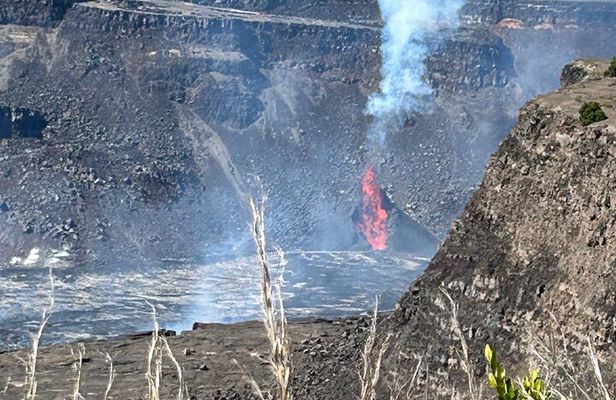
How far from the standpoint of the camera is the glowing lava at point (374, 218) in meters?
138

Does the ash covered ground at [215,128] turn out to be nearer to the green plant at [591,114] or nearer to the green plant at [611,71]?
the green plant at [611,71]

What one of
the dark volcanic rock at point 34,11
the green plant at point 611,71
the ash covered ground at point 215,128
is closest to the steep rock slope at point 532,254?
the green plant at point 611,71

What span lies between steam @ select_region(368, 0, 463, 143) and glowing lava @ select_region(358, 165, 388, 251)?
12397 millimetres

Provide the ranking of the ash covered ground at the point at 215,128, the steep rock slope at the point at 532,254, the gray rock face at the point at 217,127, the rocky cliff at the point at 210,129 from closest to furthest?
the steep rock slope at the point at 532,254 < the ash covered ground at the point at 215,128 < the rocky cliff at the point at 210,129 < the gray rock face at the point at 217,127

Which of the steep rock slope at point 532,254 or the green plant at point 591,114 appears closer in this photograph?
the steep rock slope at point 532,254

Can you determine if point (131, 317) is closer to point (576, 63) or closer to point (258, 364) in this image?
point (258, 364)

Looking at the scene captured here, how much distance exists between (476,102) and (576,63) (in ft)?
346

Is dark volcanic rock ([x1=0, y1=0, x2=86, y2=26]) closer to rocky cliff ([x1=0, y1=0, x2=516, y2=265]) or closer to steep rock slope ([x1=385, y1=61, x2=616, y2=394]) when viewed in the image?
rocky cliff ([x1=0, y1=0, x2=516, y2=265])

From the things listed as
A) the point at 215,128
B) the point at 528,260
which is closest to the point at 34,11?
the point at 215,128

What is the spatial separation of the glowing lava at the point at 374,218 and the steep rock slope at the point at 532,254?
86.2 metres

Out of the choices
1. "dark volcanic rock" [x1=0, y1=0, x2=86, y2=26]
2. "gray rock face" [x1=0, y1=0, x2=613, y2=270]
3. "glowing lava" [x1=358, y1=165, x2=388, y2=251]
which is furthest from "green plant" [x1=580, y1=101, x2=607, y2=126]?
"dark volcanic rock" [x1=0, y1=0, x2=86, y2=26]

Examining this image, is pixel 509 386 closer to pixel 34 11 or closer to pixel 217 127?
pixel 217 127

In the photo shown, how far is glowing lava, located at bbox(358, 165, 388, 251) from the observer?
5438 inches

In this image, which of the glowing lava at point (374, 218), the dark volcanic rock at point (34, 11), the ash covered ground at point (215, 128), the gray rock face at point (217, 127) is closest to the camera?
the ash covered ground at point (215, 128)
